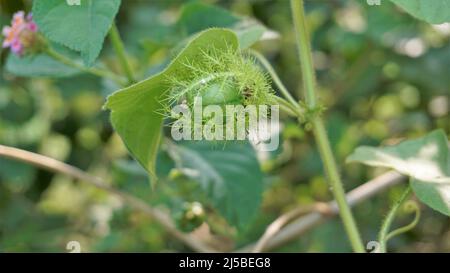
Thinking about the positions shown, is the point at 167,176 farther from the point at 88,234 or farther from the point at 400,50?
the point at 400,50

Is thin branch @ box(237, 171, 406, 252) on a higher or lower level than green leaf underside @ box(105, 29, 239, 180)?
higher

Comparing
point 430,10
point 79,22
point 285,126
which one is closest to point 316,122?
point 430,10

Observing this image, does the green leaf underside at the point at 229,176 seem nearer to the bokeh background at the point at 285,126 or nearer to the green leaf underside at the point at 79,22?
the bokeh background at the point at 285,126

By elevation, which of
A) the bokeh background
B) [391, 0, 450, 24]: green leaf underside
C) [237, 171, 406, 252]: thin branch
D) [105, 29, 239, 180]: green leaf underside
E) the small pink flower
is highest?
the bokeh background

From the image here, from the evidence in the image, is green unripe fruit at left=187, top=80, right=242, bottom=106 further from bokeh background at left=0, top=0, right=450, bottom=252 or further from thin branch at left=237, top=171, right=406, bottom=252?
bokeh background at left=0, top=0, right=450, bottom=252

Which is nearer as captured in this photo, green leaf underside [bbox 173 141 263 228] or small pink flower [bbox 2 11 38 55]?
small pink flower [bbox 2 11 38 55]

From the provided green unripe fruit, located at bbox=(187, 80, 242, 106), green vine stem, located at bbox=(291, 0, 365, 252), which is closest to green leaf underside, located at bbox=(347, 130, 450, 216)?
Result: green vine stem, located at bbox=(291, 0, 365, 252)

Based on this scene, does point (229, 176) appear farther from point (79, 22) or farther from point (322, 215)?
point (79, 22)
